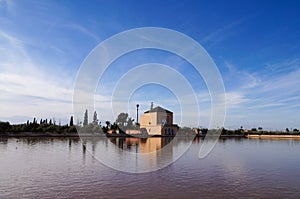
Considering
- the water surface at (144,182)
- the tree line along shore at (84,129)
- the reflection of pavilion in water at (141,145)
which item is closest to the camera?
the water surface at (144,182)

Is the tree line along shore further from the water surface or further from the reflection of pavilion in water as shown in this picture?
the water surface

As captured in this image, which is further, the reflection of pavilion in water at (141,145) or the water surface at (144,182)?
the reflection of pavilion in water at (141,145)

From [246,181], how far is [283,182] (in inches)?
67.2

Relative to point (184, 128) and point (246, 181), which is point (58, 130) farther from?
point (246, 181)

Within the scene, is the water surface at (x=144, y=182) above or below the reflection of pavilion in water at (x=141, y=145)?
below

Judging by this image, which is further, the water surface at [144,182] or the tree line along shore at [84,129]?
the tree line along shore at [84,129]

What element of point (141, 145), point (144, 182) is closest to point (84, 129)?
point (141, 145)

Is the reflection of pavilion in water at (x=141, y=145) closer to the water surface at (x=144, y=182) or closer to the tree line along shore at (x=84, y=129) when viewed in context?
the water surface at (x=144, y=182)

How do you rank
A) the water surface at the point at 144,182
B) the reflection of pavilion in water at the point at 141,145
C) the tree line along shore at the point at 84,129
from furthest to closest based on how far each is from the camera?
the tree line along shore at the point at 84,129
the reflection of pavilion in water at the point at 141,145
the water surface at the point at 144,182

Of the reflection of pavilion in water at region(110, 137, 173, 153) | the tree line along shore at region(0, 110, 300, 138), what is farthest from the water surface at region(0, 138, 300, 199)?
the tree line along shore at region(0, 110, 300, 138)

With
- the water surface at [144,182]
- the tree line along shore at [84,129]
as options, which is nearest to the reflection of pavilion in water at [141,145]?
the water surface at [144,182]

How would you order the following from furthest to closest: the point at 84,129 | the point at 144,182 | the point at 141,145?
A: the point at 84,129 < the point at 141,145 < the point at 144,182

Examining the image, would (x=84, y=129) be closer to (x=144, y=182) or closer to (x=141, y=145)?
(x=141, y=145)

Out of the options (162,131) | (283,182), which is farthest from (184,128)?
(283,182)
